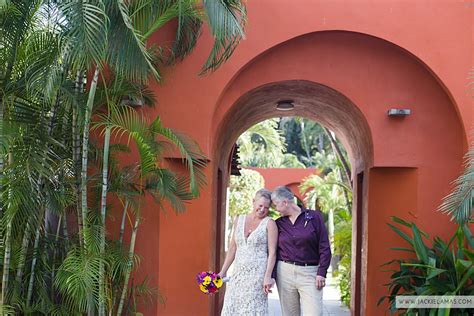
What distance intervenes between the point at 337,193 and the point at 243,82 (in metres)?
12.1

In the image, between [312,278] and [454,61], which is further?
[454,61]

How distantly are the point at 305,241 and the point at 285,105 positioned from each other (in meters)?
4.19

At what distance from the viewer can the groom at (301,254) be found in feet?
18.7

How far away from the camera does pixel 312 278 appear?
226 inches

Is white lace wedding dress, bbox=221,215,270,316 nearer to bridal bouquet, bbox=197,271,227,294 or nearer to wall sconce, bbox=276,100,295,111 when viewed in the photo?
bridal bouquet, bbox=197,271,227,294

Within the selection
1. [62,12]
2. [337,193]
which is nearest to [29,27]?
[62,12]

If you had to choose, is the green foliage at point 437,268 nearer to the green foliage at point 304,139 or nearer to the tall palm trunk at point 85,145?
the tall palm trunk at point 85,145

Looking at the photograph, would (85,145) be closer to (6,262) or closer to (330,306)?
(6,262)

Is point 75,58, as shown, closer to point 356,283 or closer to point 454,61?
point 454,61

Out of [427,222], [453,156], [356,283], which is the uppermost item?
[453,156]

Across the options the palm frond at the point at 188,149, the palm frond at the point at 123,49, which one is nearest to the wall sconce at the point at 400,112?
the palm frond at the point at 188,149

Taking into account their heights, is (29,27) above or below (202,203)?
above

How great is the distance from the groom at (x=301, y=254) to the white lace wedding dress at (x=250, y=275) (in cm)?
20

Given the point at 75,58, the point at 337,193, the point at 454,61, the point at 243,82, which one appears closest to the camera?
the point at 75,58
